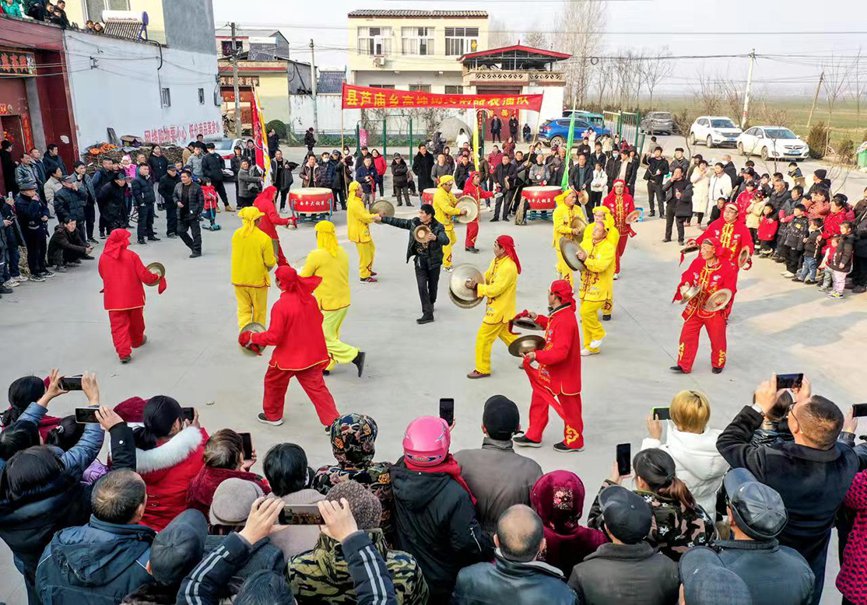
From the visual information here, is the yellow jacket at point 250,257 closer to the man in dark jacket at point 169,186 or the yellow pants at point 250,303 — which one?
the yellow pants at point 250,303

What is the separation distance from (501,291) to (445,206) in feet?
17.5

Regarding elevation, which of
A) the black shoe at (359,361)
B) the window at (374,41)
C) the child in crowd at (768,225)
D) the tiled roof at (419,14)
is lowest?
the black shoe at (359,361)

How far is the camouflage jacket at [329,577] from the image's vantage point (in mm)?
2514

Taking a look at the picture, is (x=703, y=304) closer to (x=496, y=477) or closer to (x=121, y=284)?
(x=496, y=477)

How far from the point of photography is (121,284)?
7.83m

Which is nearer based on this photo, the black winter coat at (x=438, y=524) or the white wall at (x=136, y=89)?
the black winter coat at (x=438, y=524)

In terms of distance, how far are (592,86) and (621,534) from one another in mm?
58818

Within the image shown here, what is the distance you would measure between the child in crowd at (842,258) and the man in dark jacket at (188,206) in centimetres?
1097

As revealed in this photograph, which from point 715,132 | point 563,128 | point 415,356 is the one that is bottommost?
point 415,356

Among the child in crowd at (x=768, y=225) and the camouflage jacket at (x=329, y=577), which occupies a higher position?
the camouflage jacket at (x=329, y=577)

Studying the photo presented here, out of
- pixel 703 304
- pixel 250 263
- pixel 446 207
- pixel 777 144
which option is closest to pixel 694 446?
pixel 703 304

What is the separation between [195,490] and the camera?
344 cm

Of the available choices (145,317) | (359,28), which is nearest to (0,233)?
(145,317)

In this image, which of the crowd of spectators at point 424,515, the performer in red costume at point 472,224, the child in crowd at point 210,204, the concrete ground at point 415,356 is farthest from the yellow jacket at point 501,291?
the child in crowd at point 210,204
